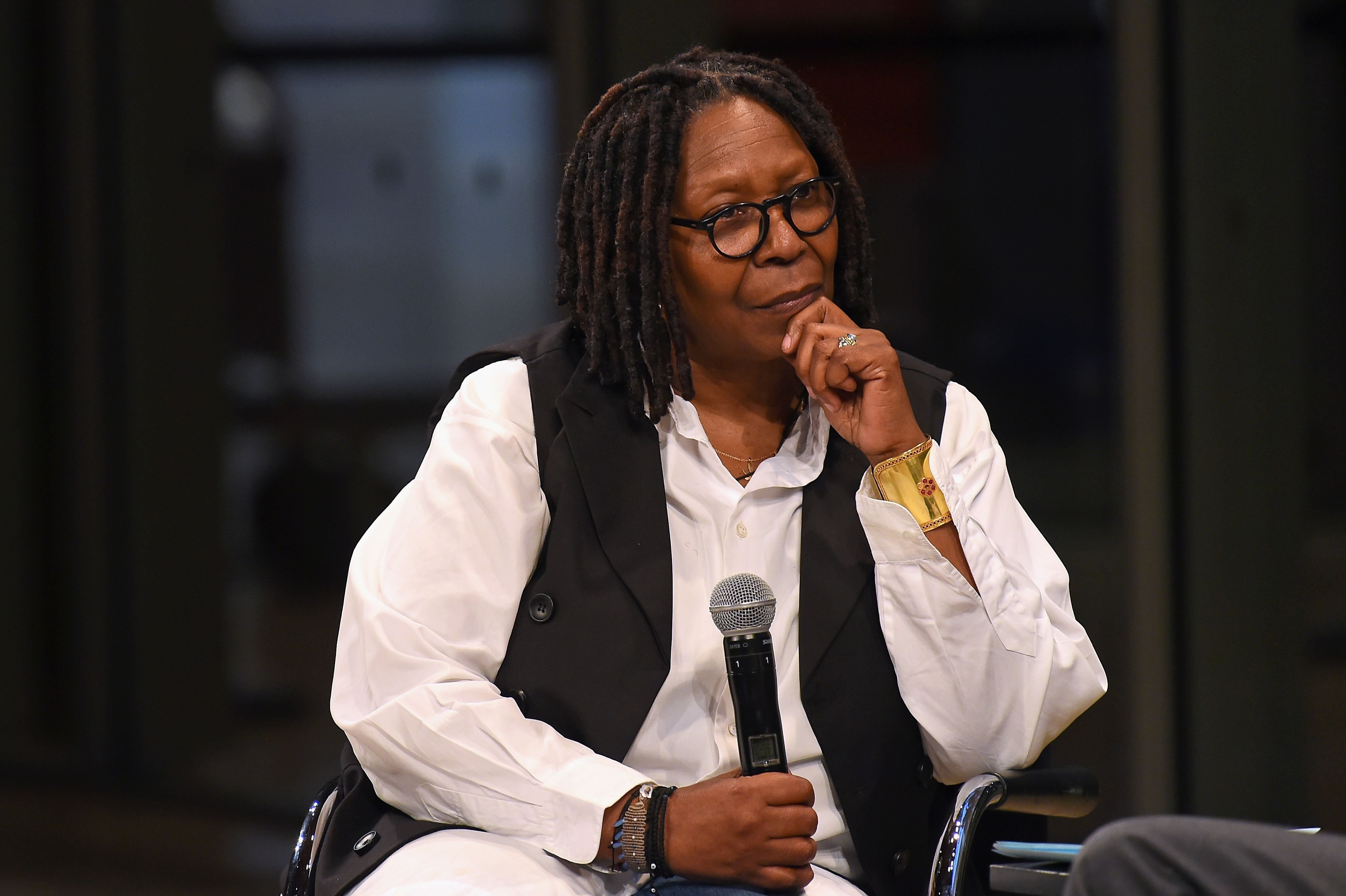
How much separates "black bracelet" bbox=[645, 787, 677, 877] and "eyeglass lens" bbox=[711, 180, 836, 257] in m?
0.70

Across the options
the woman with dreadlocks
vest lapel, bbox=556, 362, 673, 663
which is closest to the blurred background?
the woman with dreadlocks

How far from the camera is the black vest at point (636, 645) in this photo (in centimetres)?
167

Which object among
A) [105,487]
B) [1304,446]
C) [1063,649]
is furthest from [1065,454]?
[105,487]

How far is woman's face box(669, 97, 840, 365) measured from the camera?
178 cm

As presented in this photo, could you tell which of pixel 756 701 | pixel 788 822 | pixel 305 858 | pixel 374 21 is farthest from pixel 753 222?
pixel 374 21

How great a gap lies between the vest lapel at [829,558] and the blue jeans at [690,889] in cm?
25

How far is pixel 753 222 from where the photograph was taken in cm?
178

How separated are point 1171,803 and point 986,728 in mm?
1963

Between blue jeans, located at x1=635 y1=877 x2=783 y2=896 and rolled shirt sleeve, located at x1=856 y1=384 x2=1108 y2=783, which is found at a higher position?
rolled shirt sleeve, located at x1=856 y1=384 x2=1108 y2=783

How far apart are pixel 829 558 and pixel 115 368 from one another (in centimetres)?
394

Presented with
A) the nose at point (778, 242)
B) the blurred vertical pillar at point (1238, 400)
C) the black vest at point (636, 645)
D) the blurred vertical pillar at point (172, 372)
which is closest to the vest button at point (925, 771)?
the black vest at point (636, 645)

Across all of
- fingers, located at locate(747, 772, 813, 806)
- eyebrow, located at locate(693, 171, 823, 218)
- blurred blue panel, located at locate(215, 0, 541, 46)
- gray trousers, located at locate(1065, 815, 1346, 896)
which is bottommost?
fingers, located at locate(747, 772, 813, 806)

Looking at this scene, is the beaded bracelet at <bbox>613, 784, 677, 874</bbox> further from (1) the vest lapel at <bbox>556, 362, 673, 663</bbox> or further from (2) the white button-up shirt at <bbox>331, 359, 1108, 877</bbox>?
(1) the vest lapel at <bbox>556, 362, 673, 663</bbox>

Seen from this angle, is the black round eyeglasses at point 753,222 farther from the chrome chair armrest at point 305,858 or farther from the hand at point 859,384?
the chrome chair armrest at point 305,858
